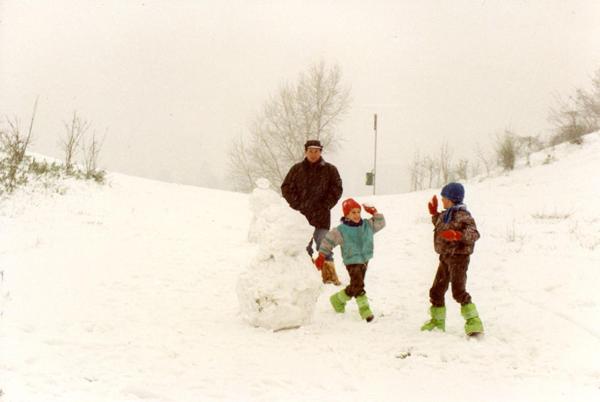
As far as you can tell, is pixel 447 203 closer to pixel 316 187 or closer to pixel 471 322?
pixel 471 322

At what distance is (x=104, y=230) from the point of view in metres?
8.09

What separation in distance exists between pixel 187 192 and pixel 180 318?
11.5 m

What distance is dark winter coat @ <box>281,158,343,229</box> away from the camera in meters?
6.43

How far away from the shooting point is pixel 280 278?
4645mm

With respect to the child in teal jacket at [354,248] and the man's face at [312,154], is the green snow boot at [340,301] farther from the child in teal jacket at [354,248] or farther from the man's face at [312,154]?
the man's face at [312,154]

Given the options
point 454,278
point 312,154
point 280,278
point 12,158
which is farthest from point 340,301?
point 12,158

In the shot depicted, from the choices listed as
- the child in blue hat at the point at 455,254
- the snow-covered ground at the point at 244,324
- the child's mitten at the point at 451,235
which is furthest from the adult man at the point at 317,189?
the child's mitten at the point at 451,235

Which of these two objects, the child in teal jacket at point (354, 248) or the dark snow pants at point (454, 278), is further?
the child in teal jacket at point (354, 248)

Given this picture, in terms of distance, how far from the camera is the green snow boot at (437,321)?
4.66 meters

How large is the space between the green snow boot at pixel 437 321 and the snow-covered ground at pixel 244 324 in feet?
0.33

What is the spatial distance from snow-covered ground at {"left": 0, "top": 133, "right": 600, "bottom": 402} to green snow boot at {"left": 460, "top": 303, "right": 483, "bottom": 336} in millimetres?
118

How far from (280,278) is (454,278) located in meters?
1.76

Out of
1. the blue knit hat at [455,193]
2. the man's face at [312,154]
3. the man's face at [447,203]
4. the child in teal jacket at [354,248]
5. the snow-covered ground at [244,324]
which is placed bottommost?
the snow-covered ground at [244,324]

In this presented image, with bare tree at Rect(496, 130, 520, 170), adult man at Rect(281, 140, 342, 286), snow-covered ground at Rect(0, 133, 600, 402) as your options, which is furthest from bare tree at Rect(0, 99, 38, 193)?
bare tree at Rect(496, 130, 520, 170)
